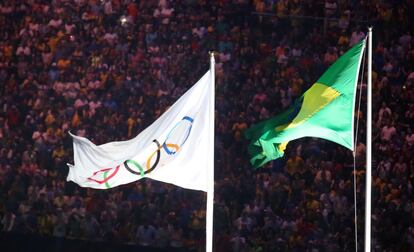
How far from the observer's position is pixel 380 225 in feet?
51.2

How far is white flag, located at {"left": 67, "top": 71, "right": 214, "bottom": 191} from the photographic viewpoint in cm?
1034

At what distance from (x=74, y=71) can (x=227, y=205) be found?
4.71 m

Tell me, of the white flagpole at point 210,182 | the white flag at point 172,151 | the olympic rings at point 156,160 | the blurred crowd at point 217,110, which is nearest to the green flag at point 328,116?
the white flagpole at point 210,182

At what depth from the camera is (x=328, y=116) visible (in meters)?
10.1

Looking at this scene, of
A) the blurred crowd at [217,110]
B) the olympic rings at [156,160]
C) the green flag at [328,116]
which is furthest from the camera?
the blurred crowd at [217,110]

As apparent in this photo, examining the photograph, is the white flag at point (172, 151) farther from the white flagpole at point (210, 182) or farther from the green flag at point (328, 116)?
the green flag at point (328, 116)

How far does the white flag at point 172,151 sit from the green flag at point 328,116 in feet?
2.22

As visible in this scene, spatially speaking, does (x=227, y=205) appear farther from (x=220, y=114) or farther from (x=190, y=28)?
(x=190, y=28)

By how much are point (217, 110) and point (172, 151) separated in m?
7.32

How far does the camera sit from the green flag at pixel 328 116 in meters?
10.1

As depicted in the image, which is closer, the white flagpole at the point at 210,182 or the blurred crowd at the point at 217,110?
the white flagpole at the point at 210,182

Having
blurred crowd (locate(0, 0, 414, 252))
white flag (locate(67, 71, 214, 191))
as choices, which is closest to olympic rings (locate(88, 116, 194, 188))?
white flag (locate(67, 71, 214, 191))

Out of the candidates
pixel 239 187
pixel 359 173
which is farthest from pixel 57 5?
pixel 359 173

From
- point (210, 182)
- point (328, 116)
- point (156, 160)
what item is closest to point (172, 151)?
point (156, 160)
